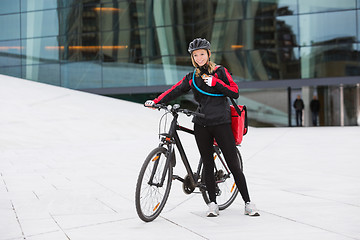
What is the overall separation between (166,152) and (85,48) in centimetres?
3052

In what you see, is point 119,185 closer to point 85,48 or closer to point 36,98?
point 36,98

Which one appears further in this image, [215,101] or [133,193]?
[133,193]

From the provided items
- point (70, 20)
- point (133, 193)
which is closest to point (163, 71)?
point (70, 20)

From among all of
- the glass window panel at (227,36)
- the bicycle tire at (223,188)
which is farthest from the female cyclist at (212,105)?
the glass window panel at (227,36)

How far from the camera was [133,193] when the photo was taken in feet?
21.9

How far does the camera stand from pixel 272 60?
94.5 feet

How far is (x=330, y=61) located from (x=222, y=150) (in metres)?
24.1

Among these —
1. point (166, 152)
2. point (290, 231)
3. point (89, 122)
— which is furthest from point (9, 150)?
point (290, 231)

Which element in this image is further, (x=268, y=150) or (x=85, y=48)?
(x=85, y=48)

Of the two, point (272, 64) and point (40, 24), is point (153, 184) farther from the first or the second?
point (40, 24)

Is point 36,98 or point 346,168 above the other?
point 36,98

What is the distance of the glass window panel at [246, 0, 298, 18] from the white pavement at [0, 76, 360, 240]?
15772mm

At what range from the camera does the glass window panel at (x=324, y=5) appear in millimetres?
27906

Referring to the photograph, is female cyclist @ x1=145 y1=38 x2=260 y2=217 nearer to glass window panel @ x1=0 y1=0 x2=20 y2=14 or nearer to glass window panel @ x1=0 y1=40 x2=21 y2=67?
glass window panel @ x1=0 y1=40 x2=21 y2=67
